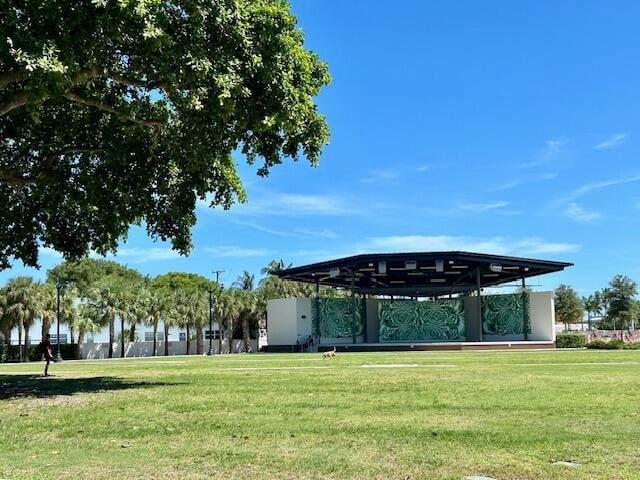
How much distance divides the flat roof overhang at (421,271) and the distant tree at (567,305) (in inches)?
1401

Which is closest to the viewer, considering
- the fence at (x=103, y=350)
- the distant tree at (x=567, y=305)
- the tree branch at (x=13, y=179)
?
the tree branch at (x=13, y=179)

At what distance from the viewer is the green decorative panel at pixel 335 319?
62.6m

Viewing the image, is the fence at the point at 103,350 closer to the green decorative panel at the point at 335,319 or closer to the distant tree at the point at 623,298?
the green decorative panel at the point at 335,319

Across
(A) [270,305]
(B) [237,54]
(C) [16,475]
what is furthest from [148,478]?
(A) [270,305]

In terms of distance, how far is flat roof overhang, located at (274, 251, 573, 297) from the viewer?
57531 millimetres

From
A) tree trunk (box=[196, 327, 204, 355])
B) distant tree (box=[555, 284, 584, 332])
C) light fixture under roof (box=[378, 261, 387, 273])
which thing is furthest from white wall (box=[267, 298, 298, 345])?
distant tree (box=[555, 284, 584, 332])

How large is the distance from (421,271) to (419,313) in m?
5.82

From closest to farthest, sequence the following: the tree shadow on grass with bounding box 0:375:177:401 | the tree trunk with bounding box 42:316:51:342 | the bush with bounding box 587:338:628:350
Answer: the tree shadow on grass with bounding box 0:375:177:401, the bush with bounding box 587:338:628:350, the tree trunk with bounding box 42:316:51:342

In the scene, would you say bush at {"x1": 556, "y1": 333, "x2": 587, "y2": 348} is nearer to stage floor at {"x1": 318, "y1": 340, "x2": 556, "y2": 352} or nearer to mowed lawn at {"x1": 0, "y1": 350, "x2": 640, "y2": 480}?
stage floor at {"x1": 318, "y1": 340, "x2": 556, "y2": 352}

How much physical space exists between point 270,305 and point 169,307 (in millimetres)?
13993

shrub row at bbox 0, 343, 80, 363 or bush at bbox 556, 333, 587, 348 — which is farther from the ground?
bush at bbox 556, 333, 587, 348

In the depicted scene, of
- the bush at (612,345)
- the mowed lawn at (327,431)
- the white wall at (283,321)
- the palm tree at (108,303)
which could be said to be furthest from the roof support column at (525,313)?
the mowed lawn at (327,431)

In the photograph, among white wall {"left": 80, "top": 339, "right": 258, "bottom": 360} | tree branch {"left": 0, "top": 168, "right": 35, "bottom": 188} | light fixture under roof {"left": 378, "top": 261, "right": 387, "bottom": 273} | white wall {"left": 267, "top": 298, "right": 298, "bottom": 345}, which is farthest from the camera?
white wall {"left": 80, "top": 339, "right": 258, "bottom": 360}

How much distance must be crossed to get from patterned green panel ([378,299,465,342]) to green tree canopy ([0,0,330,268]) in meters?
43.1
